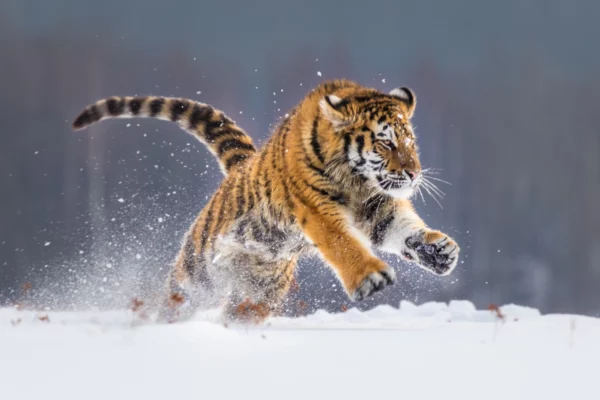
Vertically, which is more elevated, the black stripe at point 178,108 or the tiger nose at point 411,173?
the black stripe at point 178,108

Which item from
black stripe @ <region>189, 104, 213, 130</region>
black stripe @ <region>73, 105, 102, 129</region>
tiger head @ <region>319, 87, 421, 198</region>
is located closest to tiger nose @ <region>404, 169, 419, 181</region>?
tiger head @ <region>319, 87, 421, 198</region>

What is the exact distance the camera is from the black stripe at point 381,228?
5.18 m

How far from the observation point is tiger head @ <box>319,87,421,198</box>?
16.4 feet

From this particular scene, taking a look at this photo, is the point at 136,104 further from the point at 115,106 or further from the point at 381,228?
the point at 381,228

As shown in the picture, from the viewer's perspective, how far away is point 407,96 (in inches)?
215

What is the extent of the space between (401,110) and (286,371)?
2534 mm

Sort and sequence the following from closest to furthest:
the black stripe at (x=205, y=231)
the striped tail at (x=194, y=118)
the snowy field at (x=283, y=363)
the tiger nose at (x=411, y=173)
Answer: the snowy field at (x=283, y=363), the tiger nose at (x=411, y=173), the black stripe at (x=205, y=231), the striped tail at (x=194, y=118)

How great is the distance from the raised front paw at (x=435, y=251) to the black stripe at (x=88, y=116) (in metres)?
2.90

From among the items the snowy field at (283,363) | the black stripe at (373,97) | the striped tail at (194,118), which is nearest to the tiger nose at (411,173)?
the black stripe at (373,97)

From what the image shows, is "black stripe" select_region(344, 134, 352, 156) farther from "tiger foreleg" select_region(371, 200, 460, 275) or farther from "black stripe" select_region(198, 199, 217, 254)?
"black stripe" select_region(198, 199, 217, 254)

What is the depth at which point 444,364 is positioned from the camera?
3475 millimetres

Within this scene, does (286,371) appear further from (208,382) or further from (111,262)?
(111,262)

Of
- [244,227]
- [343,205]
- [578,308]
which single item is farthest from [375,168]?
[578,308]

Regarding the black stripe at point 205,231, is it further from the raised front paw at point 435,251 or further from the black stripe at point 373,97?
the raised front paw at point 435,251
